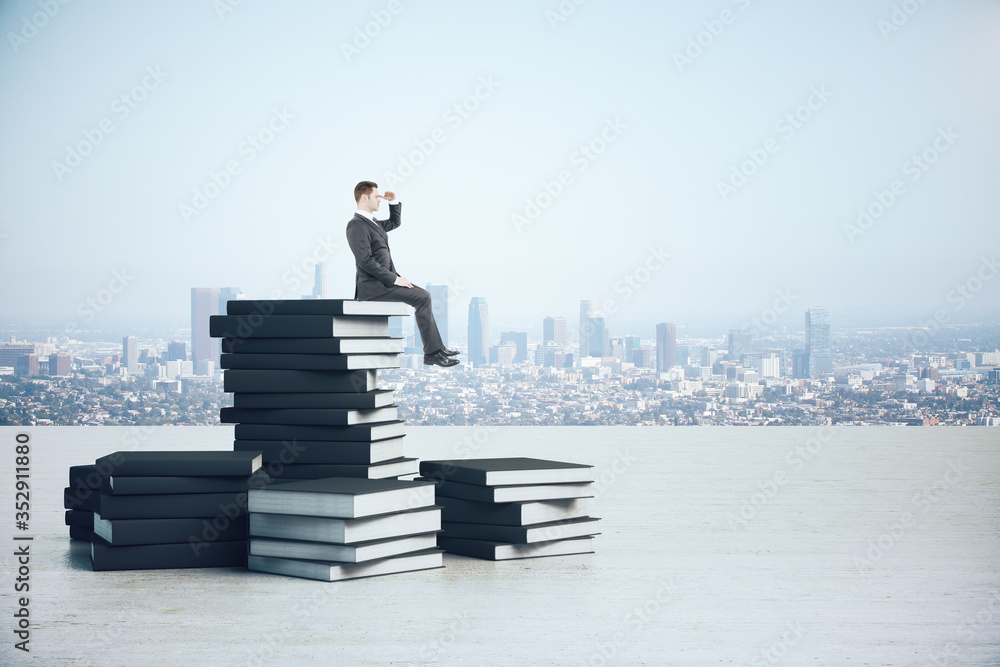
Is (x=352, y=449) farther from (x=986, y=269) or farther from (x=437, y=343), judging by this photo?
(x=986, y=269)

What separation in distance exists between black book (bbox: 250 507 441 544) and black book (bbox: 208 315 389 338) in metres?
0.81

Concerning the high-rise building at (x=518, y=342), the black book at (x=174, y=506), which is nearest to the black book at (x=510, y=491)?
the black book at (x=174, y=506)

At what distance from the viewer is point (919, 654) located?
7.00ft

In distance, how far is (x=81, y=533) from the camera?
143 inches

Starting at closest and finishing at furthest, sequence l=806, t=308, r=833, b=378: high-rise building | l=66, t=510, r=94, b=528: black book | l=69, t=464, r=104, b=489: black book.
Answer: l=69, t=464, r=104, b=489: black book < l=66, t=510, r=94, b=528: black book < l=806, t=308, r=833, b=378: high-rise building

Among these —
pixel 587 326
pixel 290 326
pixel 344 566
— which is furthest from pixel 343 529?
pixel 587 326

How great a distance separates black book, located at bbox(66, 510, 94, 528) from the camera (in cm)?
360

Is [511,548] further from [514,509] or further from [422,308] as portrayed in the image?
[422,308]

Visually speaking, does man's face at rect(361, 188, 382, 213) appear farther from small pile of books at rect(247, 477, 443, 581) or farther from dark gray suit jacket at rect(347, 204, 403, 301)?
small pile of books at rect(247, 477, 443, 581)

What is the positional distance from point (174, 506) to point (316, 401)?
711mm

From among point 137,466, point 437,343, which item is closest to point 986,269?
point 437,343

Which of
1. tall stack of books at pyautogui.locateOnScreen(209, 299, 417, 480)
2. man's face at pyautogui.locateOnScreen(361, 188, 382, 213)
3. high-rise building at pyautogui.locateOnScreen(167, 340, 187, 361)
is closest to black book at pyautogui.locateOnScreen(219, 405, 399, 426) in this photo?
tall stack of books at pyautogui.locateOnScreen(209, 299, 417, 480)

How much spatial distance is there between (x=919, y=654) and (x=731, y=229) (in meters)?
10.00

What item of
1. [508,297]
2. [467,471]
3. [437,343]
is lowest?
[467,471]
